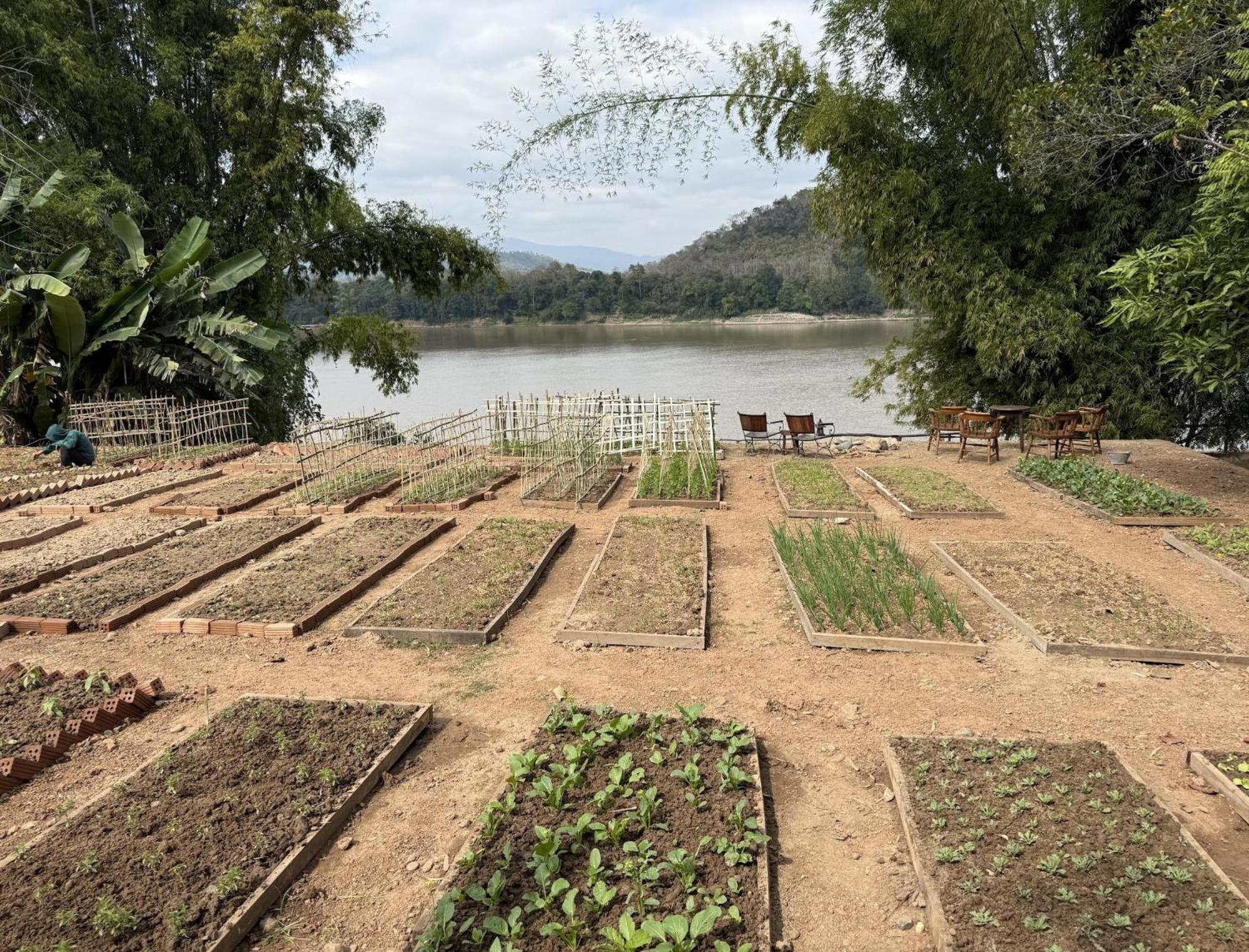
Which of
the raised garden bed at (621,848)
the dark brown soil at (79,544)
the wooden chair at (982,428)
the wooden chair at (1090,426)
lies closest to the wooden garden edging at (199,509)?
the dark brown soil at (79,544)

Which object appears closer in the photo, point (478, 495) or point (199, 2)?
point (478, 495)

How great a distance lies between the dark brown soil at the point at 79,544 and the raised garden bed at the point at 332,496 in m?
1.08

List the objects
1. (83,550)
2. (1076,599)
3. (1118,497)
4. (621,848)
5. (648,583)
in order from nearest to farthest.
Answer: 1. (621,848)
2. (1076,599)
3. (648,583)
4. (83,550)
5. (1118,497)

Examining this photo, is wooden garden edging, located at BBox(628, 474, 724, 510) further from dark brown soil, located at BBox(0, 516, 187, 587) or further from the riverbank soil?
dark brown soil, located at BBox(0, 516, 187, 587)

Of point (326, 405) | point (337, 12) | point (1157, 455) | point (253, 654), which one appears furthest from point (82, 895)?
point (326, 405)

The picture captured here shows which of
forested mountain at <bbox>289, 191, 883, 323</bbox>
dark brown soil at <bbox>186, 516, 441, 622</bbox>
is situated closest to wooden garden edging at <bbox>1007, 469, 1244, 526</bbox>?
dark brown soil at <bbox>186, 516, 441, 622</bbox>

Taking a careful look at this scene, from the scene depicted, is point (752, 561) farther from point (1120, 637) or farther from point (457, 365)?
point (457, 365)

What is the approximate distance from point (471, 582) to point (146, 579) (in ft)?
8.82

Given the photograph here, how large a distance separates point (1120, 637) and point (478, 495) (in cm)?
649

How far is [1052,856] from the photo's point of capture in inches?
103

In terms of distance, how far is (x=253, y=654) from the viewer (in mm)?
4812

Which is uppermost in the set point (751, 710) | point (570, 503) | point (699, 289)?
point (699, 289)

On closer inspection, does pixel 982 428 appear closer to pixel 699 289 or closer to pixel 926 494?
pixel 926 494

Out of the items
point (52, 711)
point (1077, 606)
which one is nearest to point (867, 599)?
point (1077, 606)
